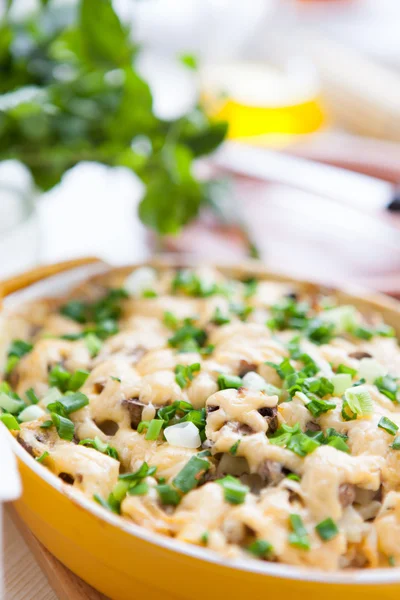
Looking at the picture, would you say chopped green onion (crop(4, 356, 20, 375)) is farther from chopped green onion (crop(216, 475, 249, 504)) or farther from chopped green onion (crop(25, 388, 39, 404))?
chopped green onion (crop(216, 475, 249, 504))

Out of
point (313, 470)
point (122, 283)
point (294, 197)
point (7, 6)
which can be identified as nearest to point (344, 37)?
point (294, 197)

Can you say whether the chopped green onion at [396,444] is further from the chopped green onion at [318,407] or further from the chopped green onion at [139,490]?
the chopped green onion at [139,490]

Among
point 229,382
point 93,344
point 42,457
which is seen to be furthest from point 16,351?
point 229,382

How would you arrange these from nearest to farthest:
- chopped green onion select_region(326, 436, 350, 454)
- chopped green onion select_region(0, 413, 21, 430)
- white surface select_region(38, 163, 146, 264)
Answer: chopped green onion select_region(326, 436, 350, 454) < chopped green onion select_region(0, 413, 21, 430) < white surface select_region(38, 163, 146, 264)

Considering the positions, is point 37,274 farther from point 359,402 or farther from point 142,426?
point 359,402

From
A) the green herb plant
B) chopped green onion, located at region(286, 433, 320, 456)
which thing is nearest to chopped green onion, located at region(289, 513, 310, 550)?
chopped green onion, located at region(286, 433, 320, 456)

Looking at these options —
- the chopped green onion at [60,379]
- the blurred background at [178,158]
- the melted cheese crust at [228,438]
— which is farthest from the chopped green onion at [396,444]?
the blurred background at [178,158]

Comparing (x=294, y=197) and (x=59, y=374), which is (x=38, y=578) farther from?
(x=294, y=197)
